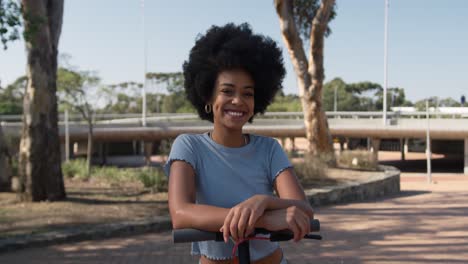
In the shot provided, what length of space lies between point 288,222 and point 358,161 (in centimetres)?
1723

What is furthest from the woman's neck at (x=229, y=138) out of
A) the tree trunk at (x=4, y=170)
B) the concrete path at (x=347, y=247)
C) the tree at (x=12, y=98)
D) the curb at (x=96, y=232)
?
the tree at (x=12, y=98)

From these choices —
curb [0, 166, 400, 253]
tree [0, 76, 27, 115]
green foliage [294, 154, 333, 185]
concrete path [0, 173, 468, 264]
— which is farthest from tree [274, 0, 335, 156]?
tree [0, 76, 27, 115]

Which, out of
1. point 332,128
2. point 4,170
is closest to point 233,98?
point 4,170

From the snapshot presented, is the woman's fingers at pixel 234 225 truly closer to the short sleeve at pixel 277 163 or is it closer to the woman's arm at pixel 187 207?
the woman's arm at pixel 187 207

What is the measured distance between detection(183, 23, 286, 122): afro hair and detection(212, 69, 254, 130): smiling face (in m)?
0.03

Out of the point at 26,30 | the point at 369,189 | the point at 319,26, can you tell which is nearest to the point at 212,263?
the point at 26,30

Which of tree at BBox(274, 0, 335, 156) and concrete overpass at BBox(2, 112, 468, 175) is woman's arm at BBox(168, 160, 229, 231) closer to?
tree at BBox(274, 0, 335, 156)

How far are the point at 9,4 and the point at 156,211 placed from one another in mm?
3946

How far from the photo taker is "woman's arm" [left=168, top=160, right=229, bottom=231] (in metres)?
1.59

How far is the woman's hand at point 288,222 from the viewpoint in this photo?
1.54 m

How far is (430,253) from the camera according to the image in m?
6.17

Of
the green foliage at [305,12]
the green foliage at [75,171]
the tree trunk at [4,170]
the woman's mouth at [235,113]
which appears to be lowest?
the green foliage at [75,171]

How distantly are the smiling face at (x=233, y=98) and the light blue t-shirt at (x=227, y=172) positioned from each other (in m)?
0.10

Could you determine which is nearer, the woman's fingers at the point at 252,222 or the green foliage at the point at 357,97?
the woman's fingers at the point at 252,222
